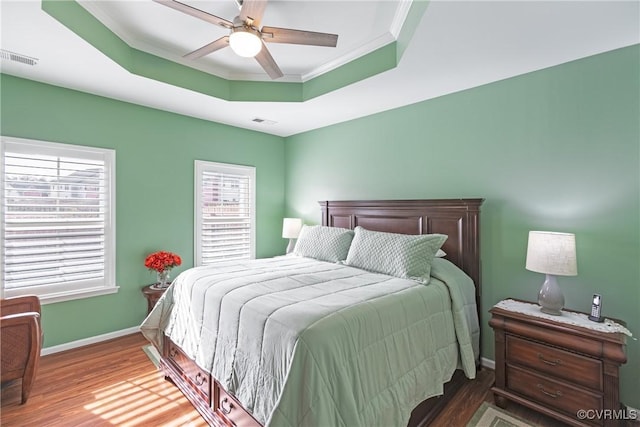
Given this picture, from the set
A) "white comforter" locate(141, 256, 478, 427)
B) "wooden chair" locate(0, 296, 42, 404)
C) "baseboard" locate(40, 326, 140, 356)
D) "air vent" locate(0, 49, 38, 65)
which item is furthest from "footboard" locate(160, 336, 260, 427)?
"air vent" locate(0, 49, 38, 65)

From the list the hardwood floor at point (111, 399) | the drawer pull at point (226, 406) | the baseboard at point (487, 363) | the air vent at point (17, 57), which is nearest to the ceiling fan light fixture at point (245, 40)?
the air vent at point (17, 57)

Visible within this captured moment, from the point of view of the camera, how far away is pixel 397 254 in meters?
2.57

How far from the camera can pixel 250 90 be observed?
3.34 metres

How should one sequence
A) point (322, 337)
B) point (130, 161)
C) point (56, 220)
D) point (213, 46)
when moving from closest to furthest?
point (322, 337) < point (213, 46) < point (56, 220) < point (130, 161)

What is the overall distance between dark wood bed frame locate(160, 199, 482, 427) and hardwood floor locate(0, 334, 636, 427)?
0.10 m

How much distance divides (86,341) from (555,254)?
429 cm

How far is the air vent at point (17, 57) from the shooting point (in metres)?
2.35

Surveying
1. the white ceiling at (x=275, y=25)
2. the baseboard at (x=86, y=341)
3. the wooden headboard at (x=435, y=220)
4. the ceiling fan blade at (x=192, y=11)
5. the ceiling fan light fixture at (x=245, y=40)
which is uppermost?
the white ceiling at (x=275, y=25)

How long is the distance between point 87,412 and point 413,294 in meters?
2.43

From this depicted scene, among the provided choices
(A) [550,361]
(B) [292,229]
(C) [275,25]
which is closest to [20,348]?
(B) [292,229]

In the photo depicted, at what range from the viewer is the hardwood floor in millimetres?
2061

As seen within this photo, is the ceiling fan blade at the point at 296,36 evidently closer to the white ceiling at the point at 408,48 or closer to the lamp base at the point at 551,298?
the white ceiling at the point at 408,48

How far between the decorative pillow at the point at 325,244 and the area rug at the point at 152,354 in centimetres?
171

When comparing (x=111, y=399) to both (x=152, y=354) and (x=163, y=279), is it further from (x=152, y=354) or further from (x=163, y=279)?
(x=163, y=279)
